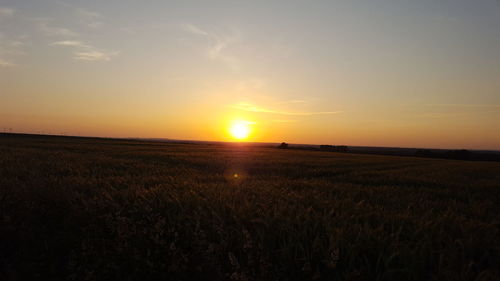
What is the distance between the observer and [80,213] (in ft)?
12.3

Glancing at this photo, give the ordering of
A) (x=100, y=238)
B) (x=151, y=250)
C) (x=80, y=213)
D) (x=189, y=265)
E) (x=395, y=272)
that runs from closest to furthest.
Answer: (x=395, y=272)
(x=189, y=265)
(x=151, y=250)
(x=100, y=238)
(x=80, y=213)

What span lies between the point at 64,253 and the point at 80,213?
2.54 feet

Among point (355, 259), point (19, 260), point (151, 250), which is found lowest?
point (19, 260)

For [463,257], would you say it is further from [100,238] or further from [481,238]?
[100,238]

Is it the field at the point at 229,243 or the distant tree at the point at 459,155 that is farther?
the distant tree at the point at 459,155

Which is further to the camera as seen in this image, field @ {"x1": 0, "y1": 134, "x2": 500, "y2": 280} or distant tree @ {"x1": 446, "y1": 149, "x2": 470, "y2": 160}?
distant tree @ {"x1": 446, "y1": 149, "x2": 470, "y2": 160}

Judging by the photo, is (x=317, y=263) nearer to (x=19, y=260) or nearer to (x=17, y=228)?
(x=19, y=260)

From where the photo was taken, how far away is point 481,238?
111 inches

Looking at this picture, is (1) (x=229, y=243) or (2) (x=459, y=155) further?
(2) (x=459, y=155)

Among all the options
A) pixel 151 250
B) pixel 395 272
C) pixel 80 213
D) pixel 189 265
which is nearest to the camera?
pixel 395 272

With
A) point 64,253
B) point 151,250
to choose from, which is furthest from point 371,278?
point 64,253

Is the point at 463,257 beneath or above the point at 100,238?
above

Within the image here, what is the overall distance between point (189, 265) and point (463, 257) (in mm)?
2680

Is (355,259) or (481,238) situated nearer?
(355,259)
